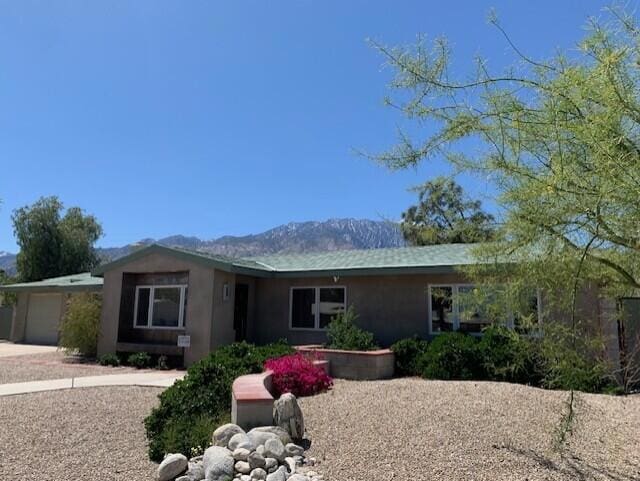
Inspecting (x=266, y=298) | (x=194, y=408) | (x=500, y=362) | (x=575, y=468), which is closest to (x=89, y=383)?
(x=194, y=408)

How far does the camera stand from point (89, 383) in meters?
11.0

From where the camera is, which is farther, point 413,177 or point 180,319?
point 180,319

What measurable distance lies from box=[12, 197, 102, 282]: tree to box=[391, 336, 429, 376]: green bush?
32.5 metres

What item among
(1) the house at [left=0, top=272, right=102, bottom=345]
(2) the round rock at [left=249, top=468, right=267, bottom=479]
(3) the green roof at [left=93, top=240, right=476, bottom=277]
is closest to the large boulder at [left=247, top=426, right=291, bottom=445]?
(2) the round rock at [left=249, top=468, right=267, bottom=479]

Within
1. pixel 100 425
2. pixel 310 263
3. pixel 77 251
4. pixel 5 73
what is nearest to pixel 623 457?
pixel 100 425

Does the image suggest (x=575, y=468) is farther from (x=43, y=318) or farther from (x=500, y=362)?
(x=43, y=318)

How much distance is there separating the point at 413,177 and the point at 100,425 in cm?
606

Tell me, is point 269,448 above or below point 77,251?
below

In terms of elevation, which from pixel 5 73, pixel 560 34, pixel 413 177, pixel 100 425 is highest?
pixel 5 73

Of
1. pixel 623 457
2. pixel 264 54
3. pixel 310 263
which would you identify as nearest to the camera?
pixel 623 457

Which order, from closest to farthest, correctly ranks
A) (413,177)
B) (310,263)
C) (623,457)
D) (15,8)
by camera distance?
1. (413,177)
2. (623,457)
3. (15,8)
4. (310,263)

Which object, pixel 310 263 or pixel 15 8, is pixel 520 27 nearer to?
pixel 15 8

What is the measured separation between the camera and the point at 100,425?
7.33 meters

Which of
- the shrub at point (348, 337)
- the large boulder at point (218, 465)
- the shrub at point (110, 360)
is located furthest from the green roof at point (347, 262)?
the large boulder at point (218, 465)
